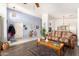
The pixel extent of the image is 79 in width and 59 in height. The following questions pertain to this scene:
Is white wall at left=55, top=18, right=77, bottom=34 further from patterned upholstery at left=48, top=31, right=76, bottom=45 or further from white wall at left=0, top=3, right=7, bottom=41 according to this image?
white wall at left=0, top=3, right=7, bottom=41

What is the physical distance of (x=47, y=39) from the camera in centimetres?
186

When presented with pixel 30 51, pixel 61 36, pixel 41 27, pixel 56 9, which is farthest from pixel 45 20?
pixel 30 51

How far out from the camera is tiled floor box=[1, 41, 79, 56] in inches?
72.4

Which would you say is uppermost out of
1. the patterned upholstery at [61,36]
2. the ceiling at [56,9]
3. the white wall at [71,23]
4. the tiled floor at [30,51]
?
the ceiling at [56,9]

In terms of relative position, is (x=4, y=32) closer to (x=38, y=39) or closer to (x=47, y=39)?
(x=38, y=39)

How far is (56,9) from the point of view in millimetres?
1849

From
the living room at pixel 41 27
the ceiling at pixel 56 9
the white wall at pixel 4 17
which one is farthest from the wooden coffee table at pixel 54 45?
the white wall at pixel 4 17

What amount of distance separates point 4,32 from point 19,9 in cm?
43

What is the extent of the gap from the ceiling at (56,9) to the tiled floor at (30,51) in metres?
0.52

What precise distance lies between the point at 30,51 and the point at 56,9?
2.56ft

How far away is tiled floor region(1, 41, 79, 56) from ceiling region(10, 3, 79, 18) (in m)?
0.52

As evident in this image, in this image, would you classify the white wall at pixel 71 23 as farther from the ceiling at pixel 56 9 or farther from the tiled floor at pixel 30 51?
the tiled floor at pixel 30 51

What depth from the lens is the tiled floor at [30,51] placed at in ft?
6.04

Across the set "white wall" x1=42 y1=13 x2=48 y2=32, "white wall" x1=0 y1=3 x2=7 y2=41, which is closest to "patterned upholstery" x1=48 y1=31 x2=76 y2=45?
"white wall" x1=42 y1=13 x2=48 y2=32
